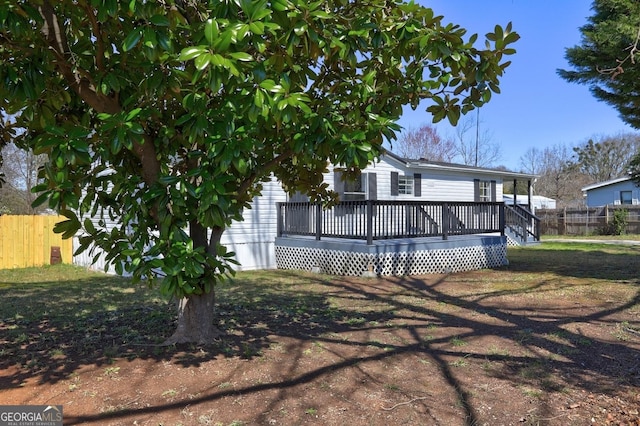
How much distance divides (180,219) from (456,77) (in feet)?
8.39

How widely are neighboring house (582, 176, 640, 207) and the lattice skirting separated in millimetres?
24160

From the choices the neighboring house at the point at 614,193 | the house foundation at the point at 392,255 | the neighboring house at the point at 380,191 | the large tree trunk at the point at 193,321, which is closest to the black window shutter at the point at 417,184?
the neighboring house at the point at 380,191

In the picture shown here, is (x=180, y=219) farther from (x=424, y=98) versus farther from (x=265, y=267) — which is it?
(x=265, y=267)

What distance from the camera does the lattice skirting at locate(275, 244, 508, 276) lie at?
10.3m

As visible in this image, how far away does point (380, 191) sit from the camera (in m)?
15.5

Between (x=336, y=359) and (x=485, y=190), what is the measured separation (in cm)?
1713

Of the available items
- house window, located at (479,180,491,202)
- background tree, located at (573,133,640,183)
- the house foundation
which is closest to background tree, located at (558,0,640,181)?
the house foundation

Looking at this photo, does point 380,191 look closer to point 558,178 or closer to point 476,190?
point 476,190

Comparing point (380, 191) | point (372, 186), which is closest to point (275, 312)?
point (372, 186)

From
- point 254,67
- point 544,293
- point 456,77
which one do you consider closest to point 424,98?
point 456,77

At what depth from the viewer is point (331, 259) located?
1086cm

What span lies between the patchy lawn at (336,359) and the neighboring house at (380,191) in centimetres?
281

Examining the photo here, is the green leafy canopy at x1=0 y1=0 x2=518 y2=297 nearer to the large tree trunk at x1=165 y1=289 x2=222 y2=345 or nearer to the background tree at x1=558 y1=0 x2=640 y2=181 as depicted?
the large tree trunk at x1=165 y1=289 x2=222 y2=345

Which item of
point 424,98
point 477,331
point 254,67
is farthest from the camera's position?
point 477,331
